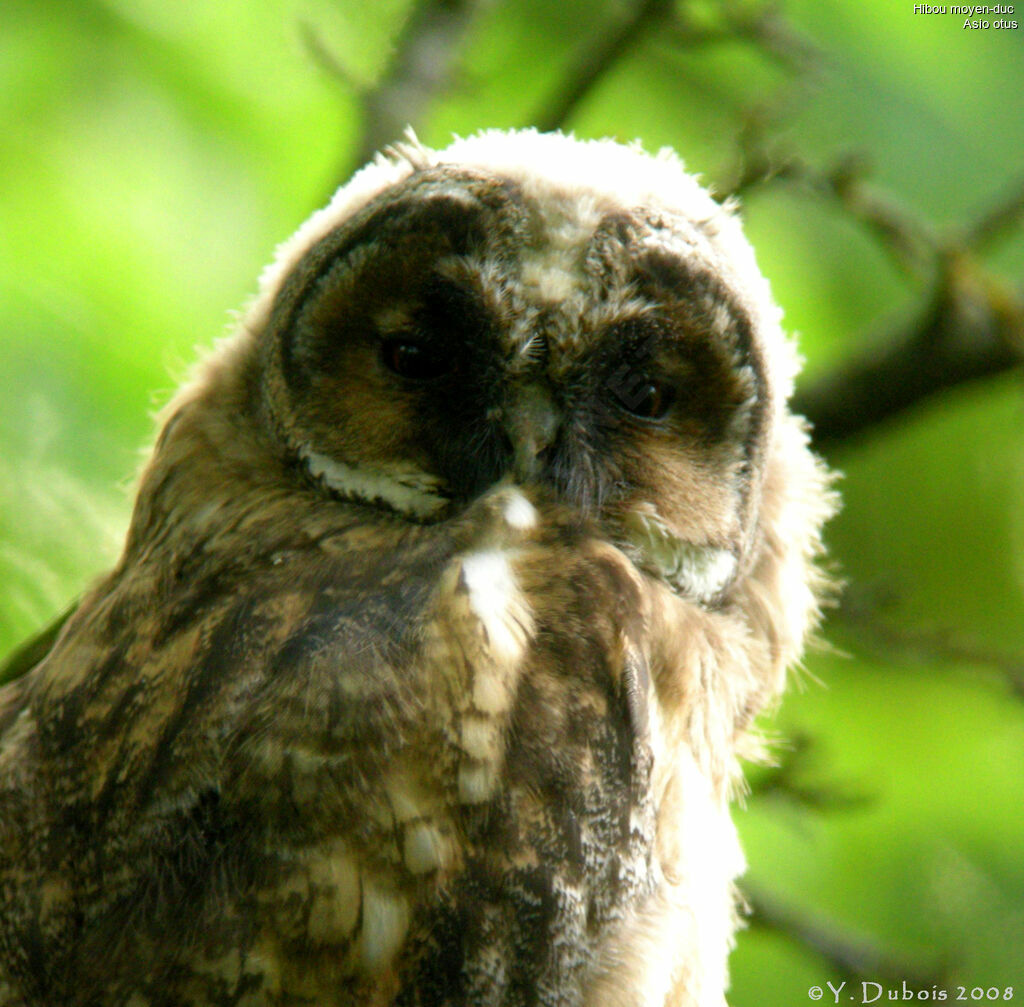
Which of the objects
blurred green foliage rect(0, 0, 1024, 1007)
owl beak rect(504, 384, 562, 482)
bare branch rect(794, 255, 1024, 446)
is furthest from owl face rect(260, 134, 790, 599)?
bare branch rect(794, 255, 1024, 446)

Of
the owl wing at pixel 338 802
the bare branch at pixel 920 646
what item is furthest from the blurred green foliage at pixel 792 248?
the owl wing at pixel 338 802

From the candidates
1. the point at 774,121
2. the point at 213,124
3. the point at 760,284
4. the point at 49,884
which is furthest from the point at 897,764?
the point at 49,884

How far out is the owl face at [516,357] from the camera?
2.06m

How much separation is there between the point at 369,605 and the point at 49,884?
0.58 meters

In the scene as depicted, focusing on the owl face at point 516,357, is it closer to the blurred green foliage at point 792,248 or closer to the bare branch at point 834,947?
the blurred green foliage at point 792,248

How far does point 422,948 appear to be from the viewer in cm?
174

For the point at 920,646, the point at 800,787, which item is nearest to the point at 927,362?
the point at 920,646

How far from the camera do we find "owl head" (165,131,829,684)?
6.75 feet

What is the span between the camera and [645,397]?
214cm

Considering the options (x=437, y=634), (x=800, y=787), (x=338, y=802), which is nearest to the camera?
(x=338, y=802)

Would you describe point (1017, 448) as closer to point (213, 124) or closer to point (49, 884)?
point (213, 124)

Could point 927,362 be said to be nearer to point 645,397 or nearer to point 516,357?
point 645,397

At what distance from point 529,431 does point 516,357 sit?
117mm

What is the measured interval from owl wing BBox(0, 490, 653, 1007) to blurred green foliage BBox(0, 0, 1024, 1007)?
0.89m
